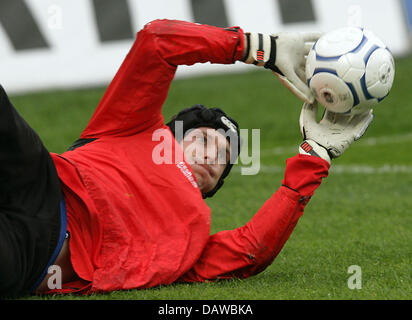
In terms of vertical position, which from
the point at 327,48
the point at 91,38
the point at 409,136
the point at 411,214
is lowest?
the point at 409,136

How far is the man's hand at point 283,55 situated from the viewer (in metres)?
3.80

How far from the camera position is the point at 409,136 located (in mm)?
A: 10484

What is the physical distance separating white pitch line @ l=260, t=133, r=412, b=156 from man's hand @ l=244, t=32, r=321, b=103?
584 cm

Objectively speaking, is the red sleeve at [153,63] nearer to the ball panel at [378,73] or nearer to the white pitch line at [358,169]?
the ball panel at [378,73]

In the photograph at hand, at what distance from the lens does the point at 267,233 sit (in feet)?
12.5

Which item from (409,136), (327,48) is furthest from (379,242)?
(409,136)

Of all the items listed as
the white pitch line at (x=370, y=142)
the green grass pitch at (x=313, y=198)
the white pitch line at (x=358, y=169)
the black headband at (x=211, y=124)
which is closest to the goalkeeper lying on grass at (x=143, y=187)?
the green grass pitch at (x=313, y=198)

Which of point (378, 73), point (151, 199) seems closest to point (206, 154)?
point (151, 199)

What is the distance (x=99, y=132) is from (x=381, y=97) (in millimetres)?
1555

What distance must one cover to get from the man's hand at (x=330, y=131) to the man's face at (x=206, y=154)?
0.60 m

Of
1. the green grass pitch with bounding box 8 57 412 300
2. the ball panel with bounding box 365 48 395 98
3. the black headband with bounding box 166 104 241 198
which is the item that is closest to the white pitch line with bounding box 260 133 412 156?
the green grass pitch with bounding box 8 57 412 300

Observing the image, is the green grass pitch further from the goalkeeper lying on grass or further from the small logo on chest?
the small logo on chest

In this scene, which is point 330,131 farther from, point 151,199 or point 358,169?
point 358,169
